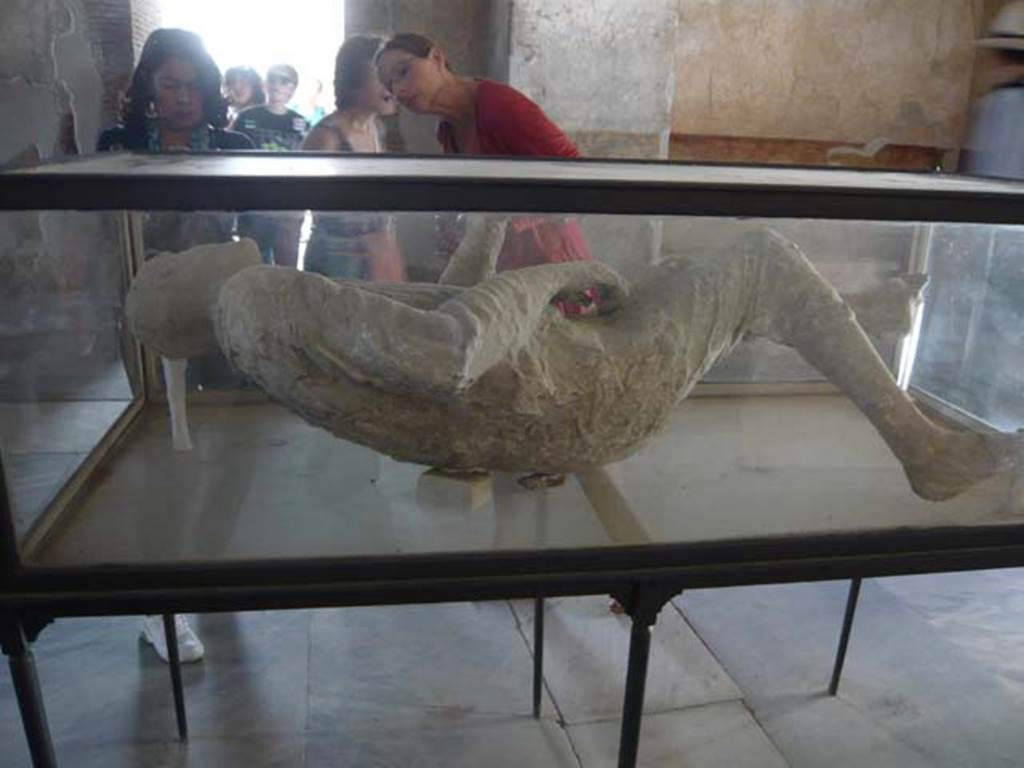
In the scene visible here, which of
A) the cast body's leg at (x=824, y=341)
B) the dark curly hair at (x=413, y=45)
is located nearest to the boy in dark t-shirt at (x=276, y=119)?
the dark curly hair at (x=413, y=45)

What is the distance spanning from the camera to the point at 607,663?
2.79 meters

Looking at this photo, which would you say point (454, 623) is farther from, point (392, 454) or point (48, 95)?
point (48, 95)

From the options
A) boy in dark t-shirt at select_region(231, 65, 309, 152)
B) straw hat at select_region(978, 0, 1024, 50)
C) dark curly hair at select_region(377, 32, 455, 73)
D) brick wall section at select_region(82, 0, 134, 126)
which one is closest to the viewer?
dark curly hair at select_region(377, 32, 455, 73)

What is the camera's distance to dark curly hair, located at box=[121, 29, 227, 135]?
232 cm

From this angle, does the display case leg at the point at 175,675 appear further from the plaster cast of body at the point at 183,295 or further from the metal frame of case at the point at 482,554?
the plaster cast of body at the point at 183,295

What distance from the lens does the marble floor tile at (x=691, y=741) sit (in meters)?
2.38

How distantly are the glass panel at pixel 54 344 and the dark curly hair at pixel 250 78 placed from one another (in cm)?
225

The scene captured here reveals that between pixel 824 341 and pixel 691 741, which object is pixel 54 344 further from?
pixel 691 741

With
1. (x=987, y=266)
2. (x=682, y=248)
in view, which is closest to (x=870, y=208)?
(x=682, y=248)

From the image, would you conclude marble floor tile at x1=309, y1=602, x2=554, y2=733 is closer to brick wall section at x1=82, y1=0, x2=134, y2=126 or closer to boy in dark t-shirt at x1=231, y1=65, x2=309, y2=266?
boy in dark t-shirt at x1=231, y1=65, x2=309, y2=266

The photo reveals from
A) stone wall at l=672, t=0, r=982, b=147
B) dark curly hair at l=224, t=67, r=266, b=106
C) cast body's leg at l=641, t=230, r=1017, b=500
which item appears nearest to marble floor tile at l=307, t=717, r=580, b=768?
cast body's leg at l=641, t=230, r=1017, b=500

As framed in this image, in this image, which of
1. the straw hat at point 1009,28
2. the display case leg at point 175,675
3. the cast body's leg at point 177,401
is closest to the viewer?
the cast body's leg at point 177,401

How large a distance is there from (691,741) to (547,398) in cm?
134

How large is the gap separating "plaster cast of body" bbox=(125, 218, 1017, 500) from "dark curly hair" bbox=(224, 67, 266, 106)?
248cm
